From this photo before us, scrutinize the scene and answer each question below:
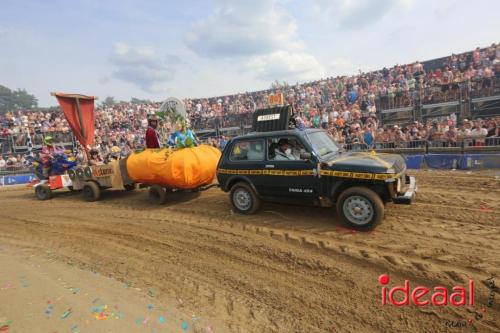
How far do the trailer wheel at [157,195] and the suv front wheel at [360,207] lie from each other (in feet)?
14.9

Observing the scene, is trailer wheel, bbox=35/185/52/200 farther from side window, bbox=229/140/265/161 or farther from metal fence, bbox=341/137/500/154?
Result: metal fence, bbox=341/137/500/154

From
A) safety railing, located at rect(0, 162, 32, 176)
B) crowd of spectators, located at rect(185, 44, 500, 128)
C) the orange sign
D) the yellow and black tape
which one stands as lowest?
the yellow and black tape

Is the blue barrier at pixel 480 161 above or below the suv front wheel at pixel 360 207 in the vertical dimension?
above

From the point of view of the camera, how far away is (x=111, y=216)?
23.9 ft

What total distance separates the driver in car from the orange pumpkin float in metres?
2.27

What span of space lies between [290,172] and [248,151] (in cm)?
115

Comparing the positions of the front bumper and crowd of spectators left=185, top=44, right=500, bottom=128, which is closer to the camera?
the front bumper

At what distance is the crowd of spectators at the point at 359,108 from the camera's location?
1305 centimetres

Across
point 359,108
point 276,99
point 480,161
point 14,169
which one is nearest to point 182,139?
point 276,99

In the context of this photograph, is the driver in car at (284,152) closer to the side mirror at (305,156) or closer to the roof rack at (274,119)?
the side mirror at (305,156)

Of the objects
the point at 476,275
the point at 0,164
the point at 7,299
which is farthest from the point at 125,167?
the point at 0,164

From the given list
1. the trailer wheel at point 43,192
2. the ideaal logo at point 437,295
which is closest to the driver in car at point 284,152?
the ideaal logo at point 437,295

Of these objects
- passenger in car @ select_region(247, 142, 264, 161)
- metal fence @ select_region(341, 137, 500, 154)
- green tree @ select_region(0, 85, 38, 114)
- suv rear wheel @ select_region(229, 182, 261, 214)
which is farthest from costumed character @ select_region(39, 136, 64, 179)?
green tree @ select_region(0, 85, 38, 114)

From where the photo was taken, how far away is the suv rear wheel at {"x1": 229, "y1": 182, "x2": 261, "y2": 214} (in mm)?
6277
